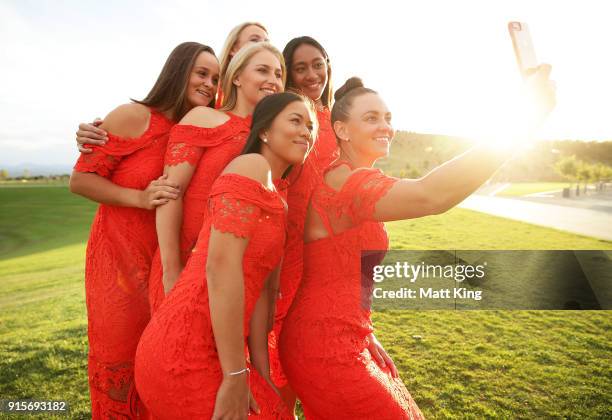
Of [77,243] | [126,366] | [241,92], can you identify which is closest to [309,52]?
[241,92]

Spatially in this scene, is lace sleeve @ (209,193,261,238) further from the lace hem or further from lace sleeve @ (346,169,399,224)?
lace sleeve @ (346,169,399,224)

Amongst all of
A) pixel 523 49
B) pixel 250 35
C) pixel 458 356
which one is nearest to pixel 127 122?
pixel 250 35

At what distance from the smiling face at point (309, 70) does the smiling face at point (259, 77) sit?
120cm

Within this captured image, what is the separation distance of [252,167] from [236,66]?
0.98m

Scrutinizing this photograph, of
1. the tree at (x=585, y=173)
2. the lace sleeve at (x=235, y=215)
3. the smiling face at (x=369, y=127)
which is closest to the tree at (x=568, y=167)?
the tree at (x=585, y=173)

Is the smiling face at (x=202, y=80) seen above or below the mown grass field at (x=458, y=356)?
above

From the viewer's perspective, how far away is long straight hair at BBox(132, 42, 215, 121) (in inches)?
113

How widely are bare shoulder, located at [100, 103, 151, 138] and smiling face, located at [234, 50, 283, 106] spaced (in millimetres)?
735

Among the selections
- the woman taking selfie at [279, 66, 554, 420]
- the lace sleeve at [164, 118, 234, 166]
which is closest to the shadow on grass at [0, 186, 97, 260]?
the lace sleeve at [164, 118, 234, 166]

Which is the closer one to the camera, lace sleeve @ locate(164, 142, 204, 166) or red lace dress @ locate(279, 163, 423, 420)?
red lace dress @ locate(279, 163, 423, 420)

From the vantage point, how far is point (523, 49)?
5.77 feet

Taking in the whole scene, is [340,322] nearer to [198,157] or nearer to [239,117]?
[198,157]

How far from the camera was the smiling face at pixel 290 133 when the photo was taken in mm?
2168

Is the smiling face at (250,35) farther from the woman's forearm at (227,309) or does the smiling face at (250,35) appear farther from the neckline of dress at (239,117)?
the woman's forearm at (227,309)
